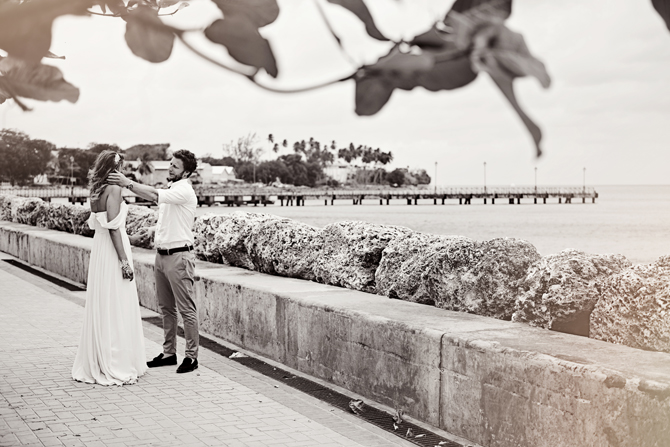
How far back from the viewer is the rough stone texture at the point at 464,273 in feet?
20.2

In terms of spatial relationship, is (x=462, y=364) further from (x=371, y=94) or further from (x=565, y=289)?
(x=371, y=94)

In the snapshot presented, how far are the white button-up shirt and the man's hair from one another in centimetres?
11

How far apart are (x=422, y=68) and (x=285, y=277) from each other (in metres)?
8.02

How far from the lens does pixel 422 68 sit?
761 millimetres

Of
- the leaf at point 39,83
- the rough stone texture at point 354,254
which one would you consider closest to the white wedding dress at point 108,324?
the rough stone texture at point 354,254

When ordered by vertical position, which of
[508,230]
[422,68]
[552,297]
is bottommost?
[508,230]

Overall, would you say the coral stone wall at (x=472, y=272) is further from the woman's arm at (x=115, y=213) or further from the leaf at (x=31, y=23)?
the leaf at (x=31, y=23)

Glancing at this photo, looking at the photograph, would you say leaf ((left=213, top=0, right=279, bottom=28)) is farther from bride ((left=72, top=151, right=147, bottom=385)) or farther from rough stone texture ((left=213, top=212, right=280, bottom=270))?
rough stone texture ((left=213, top=212, right=280, bottom=270))

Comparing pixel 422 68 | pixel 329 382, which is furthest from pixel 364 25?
pixel 329 382

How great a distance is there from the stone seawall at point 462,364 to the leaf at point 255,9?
11.2 feet

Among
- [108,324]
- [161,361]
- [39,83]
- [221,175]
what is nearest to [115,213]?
[108,324]

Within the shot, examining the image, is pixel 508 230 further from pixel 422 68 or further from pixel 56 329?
pixel 422 68

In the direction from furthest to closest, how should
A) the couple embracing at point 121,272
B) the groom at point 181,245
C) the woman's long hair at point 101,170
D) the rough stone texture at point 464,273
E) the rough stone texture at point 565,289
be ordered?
the groom at point 181,245 → the couple embracing at point 121,272 → the woman's long hair at point 101,170 → the rough stone texture at point 464,273 → the rough stone texture at point 565,289

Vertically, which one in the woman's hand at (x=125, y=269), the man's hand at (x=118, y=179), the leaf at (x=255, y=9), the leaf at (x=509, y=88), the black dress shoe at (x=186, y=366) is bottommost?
the black dress shoe at (x=186, y=366)
